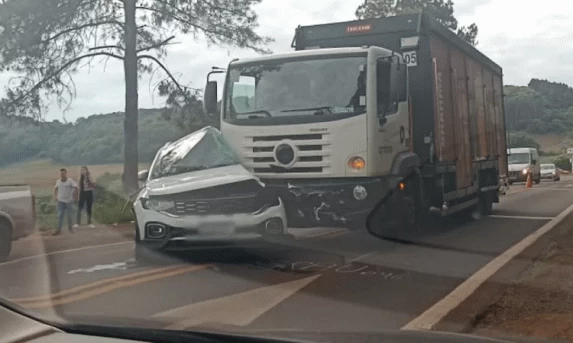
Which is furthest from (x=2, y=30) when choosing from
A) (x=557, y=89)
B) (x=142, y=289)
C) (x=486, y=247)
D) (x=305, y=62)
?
(x=557, y=89)

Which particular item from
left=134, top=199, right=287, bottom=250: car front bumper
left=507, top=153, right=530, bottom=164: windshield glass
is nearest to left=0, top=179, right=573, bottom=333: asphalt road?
left=134, top=199, right=287, bottom=250: car front bumper

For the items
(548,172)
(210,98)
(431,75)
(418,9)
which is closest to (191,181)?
(210,98)

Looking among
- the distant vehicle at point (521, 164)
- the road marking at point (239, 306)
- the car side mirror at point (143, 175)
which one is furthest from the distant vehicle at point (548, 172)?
the road marking at point (239, 306)

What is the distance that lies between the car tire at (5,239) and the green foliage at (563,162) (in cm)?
4331

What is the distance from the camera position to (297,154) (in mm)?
10633

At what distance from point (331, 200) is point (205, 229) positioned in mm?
1967

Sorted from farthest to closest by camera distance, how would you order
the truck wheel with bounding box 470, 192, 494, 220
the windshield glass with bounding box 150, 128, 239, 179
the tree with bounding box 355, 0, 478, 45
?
the truck wheel with bounding box 470, 192, 494, 220 → the tree with bounding box 355, 0, 478, 45 → the windshield glass with bounding box 150, 128, 239, 179

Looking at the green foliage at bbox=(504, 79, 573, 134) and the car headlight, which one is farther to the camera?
the green foliage at bbox=(504, 79, 573, 134)

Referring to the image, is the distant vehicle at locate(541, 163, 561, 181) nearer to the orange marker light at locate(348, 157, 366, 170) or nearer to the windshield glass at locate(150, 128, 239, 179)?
the orange marker light at locate(348, 157, 366, 170)

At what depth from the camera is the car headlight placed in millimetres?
9414

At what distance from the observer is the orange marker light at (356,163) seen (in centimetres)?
1051

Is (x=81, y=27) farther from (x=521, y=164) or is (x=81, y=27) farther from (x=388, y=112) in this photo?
(x=521, y=164)

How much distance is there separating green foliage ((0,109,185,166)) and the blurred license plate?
4.40 feet

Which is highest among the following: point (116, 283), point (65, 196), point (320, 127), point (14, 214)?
point (320, 127)
